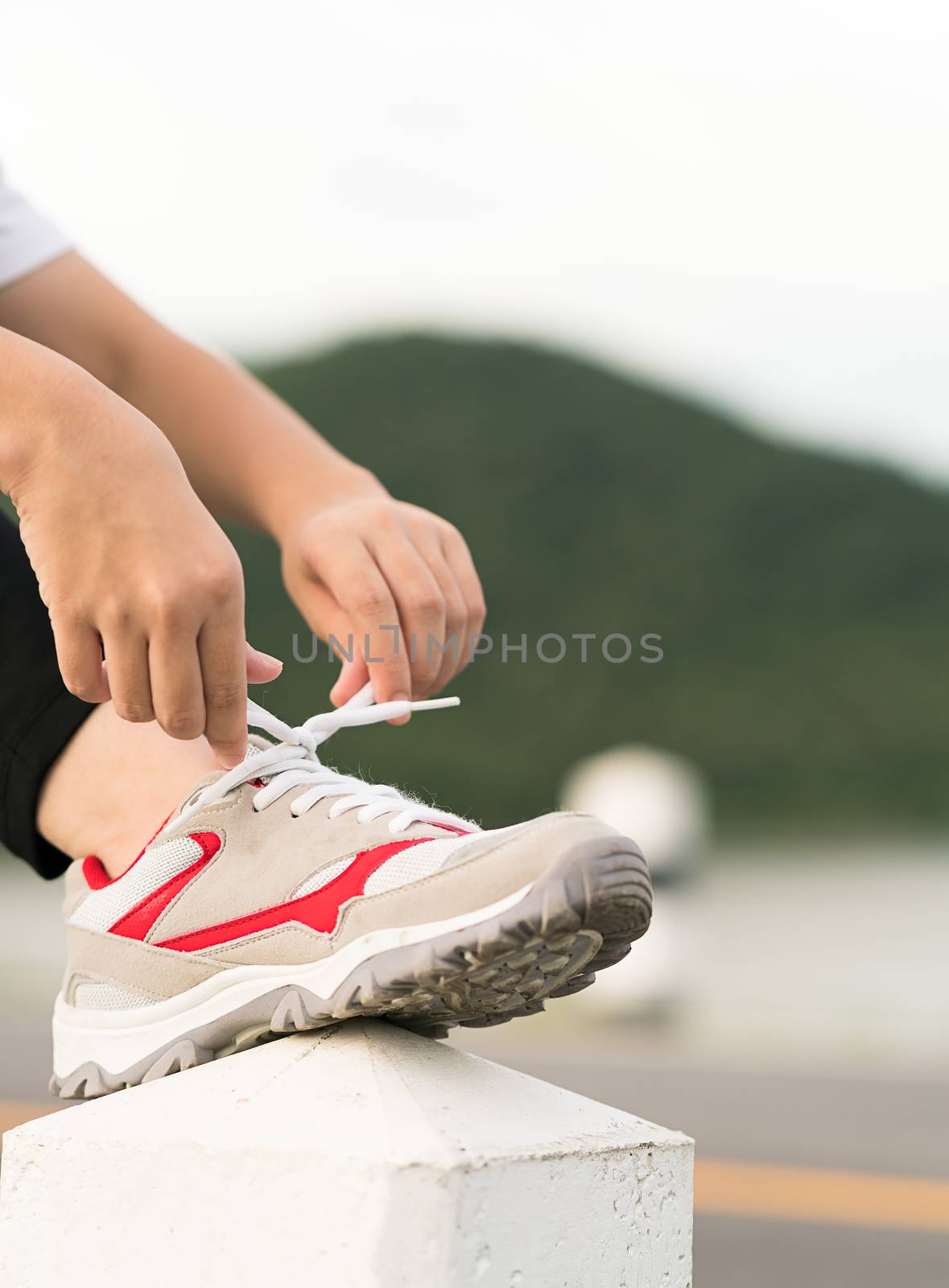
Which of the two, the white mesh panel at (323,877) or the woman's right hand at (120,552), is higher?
the woman's right hand at (120,552)

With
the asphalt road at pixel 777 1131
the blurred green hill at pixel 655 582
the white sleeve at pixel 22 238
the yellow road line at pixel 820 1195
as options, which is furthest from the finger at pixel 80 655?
the blurred green hill at pixel 655 582

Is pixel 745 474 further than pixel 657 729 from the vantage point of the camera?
Yes

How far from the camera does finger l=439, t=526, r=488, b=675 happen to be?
1170 mm

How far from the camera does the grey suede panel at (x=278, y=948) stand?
0.95 m

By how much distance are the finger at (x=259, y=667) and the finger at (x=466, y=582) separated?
0.30 meters

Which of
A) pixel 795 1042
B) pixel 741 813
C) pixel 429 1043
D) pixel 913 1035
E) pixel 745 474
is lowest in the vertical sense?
pixel 741 813

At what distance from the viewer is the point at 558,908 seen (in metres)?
0.82

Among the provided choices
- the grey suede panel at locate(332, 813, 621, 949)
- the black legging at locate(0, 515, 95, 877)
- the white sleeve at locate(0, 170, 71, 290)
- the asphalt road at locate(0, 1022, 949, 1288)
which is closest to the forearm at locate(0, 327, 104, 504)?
the black legging at locate(0, 515, 95, 877)

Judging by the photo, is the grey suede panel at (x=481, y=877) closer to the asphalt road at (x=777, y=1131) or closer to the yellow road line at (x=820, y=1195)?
the asphalt road at (x=777, y=1131)

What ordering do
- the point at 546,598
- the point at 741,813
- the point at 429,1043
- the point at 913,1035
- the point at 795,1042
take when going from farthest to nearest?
the point at 546,598 → the point at 741,813 → the point at 913,1035 → the point at 795,1042 → the point at 429,1043

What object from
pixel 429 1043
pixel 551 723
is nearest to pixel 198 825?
pixel 429 1043

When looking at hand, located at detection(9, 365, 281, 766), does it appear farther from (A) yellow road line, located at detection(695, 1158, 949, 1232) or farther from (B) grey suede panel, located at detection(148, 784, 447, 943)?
(A) yellow road line, located at detection(695, 1158, 949, 1232)

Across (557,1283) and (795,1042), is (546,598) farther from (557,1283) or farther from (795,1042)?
(557,1283)

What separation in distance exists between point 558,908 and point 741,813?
60.6 ft
